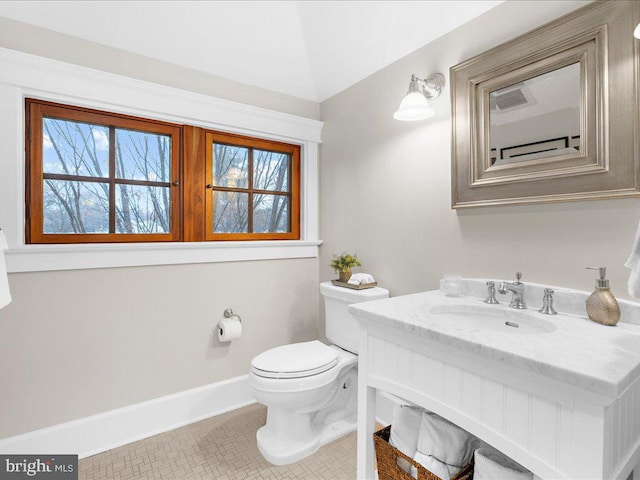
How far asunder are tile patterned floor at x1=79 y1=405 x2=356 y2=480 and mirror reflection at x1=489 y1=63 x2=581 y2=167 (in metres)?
1.61

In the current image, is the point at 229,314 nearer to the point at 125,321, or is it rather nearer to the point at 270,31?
the point at 125,321

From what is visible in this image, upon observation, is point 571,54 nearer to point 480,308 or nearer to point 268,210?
point 480,308

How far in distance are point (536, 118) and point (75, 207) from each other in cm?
221

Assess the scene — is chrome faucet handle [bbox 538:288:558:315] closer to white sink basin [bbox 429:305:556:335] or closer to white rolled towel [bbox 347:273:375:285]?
white sink basin [bbox 429:305:556:335]

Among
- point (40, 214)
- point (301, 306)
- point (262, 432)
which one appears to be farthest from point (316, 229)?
point (40, 214)

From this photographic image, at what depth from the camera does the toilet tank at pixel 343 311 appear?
198cm

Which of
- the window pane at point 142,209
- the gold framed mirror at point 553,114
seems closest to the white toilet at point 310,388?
the gold framed mirror at point 553,114

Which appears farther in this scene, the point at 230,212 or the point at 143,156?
the point at 230,212

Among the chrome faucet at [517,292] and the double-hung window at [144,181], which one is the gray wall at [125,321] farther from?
the chrome faucet at [517,292]

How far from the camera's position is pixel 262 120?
234 centimetres

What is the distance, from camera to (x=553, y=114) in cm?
136

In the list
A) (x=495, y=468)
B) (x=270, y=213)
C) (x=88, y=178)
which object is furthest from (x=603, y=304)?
(x=88, y=178)

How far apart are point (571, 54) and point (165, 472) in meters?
2.46

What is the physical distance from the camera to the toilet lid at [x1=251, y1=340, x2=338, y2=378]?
5.49 feet
